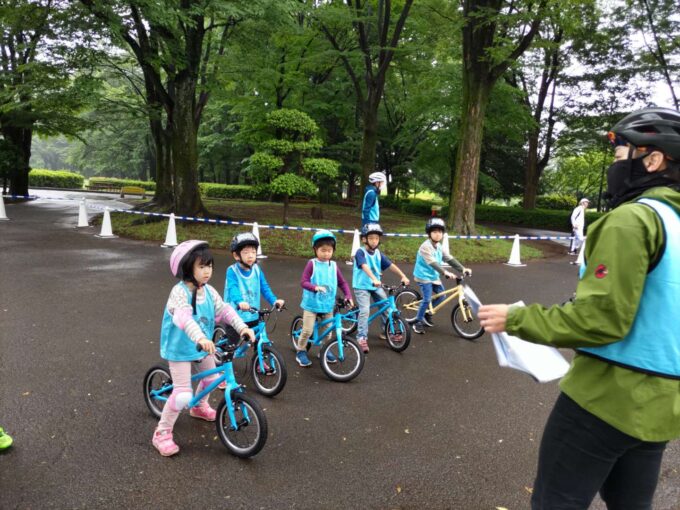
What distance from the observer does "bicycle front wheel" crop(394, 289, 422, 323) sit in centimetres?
707

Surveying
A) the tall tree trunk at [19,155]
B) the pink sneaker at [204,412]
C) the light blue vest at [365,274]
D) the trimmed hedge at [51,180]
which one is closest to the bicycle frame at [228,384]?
the pink sneaker at [204,412]

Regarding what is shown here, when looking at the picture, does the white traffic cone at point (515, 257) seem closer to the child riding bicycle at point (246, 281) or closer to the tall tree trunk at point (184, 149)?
the child riding bicycle at point (246, 281)

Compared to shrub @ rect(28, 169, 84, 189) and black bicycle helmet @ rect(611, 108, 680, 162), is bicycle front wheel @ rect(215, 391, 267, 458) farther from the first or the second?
shrub @ rect(28, 169, 84, 189)

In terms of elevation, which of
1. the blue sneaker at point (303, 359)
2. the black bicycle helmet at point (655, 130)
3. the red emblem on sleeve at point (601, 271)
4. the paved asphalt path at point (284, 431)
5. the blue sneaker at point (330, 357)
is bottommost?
the paved asphalt path at point (284, 431)

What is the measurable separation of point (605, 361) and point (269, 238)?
1264 cm

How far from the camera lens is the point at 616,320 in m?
1.60

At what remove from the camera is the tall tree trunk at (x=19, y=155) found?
854 inches

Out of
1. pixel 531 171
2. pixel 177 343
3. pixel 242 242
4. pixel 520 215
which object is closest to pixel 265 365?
pixel 242 242

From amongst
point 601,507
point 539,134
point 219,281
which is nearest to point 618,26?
point 539,134

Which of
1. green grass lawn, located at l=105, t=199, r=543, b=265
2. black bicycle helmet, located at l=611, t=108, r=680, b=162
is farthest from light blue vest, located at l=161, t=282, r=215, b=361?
green grass lawn, located at l=105, t=199, r=543, b=265

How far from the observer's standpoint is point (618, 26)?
23.9 metres

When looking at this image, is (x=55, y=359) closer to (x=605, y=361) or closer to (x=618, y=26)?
(x=605, y=361)

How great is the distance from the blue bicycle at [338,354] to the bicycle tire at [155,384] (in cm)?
164

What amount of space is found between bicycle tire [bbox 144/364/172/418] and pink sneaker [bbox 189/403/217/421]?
0.27 m
